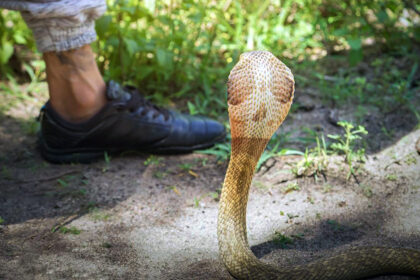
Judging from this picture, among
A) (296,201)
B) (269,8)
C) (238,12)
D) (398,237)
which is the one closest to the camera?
(398,237)

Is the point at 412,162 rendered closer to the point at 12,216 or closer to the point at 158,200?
the point at 158,200

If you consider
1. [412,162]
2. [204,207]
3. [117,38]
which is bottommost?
[204,207]

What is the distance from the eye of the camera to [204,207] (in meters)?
2.09

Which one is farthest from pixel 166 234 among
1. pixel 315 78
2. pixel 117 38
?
pixel 315 78

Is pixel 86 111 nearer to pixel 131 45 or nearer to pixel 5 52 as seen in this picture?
pixel 131 45

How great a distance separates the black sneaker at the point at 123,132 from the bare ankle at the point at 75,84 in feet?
0.15

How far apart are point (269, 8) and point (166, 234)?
315 cm

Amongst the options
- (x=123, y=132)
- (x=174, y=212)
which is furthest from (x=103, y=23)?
(x=174, y=212)

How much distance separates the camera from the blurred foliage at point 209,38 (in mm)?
3166

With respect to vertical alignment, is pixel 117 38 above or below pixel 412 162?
above

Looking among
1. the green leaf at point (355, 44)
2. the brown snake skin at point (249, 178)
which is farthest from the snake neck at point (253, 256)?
the green leaf at point (355, 44)

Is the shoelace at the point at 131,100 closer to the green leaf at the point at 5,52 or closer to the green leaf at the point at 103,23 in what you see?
the green leaf at the point at 103,23

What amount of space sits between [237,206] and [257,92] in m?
0.44

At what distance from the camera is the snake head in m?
1.33
